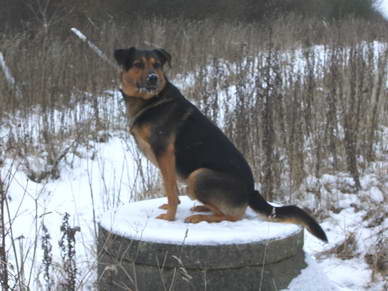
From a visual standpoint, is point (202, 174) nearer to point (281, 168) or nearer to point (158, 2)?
point (281, 168)

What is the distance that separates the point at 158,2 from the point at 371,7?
14.9m

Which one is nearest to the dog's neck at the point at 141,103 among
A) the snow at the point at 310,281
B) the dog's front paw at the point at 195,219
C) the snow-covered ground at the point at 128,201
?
the snow-covered ground at the point at 128,201

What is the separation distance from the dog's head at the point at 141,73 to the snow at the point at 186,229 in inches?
30.5

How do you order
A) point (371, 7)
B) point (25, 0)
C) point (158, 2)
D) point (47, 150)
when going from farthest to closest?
point (371, 7) → point (158, 2) → point (25, 0) → point (47, 150)

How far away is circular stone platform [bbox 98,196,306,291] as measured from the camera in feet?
9.88

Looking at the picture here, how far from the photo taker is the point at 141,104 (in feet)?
11.2

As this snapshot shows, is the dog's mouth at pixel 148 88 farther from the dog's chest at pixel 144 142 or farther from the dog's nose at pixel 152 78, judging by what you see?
the dog's chest at pixel 144 142

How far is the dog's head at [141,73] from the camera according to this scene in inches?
128

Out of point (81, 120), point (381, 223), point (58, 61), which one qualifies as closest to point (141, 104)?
point (381, 223)

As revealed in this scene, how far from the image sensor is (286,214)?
3396mm

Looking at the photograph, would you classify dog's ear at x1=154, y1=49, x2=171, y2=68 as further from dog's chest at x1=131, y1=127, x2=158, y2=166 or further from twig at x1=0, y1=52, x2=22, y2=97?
twig at x1=0, y1=52, x2=22, y2=97

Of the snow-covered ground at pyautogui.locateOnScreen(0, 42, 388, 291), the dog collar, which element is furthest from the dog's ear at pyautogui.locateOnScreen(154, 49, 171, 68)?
the snow-covered ground at pyautogui.locateOnScreen(0, 42, 388, 291)

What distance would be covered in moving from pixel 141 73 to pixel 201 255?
1.12 m

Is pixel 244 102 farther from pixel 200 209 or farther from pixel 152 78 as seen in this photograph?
pixel 152 78
